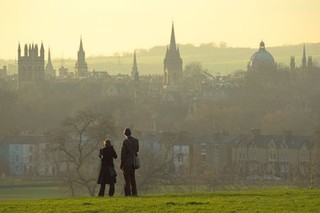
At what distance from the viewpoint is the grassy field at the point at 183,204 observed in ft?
79.4

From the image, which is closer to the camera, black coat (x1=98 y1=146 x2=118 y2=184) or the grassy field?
the grassy field

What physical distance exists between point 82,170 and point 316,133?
22.3m

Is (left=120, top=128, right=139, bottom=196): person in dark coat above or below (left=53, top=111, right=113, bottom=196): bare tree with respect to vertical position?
above

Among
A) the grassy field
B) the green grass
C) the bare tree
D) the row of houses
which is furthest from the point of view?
the row of houses

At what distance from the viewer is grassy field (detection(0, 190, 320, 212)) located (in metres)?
24.2

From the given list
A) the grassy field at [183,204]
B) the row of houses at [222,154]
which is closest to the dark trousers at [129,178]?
the grassy field at [183,204]

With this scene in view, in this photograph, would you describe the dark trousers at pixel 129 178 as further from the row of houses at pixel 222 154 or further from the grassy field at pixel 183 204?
the row of houses at pixel 222 154

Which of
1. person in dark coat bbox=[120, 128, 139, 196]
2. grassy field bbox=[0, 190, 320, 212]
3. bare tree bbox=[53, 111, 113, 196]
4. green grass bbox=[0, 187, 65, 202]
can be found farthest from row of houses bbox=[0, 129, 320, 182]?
grassy field bbox=[0, 190, 320, 212]

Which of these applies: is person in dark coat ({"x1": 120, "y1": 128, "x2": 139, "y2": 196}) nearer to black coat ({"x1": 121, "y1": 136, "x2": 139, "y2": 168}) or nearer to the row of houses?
black coat ({"x1": 121, "y1": 136, "x2": 139, "y2": 168})

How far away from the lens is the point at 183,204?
82.6 ft

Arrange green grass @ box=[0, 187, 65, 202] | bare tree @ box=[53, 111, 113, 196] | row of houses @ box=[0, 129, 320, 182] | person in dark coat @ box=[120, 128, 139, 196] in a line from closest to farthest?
1. person in dark coat @ box=[120, 128, 139, 196]
2. bare tree @ box=[53, 111, 113, 196]
3. green grass @ box=[0, 187, 65, 202]
4. row of houses @ box=[0, 129, 320, 182]

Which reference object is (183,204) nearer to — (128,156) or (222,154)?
(128,156)

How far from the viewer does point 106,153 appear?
2769 centimetres

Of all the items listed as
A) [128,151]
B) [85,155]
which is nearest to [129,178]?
[128,151]
